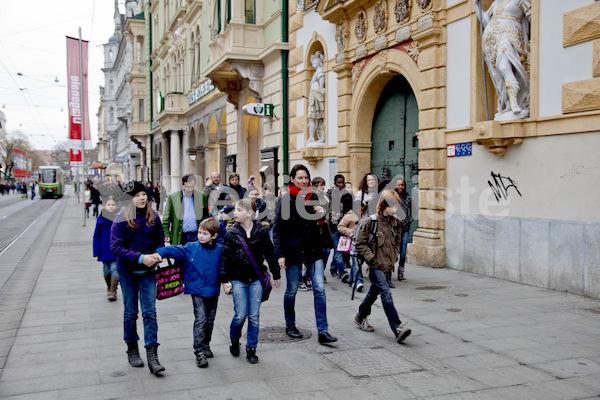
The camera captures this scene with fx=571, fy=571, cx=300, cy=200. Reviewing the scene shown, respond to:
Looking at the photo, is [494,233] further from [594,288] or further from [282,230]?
[282,230]

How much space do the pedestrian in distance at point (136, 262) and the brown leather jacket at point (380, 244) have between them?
2.21 meters

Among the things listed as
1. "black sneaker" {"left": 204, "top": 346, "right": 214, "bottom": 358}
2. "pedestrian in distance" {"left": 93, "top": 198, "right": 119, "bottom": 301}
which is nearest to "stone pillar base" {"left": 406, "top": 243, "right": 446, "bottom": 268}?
"pedestrian in distance" {"left": 93, "top": 198, "right": 119, "bottom": 301}

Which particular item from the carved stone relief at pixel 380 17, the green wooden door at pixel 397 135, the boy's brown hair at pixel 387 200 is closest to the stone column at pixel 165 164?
the green wooden door at pixel 397 135

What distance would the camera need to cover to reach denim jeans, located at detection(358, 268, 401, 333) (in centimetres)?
604

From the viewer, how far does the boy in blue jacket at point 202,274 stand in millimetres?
5262

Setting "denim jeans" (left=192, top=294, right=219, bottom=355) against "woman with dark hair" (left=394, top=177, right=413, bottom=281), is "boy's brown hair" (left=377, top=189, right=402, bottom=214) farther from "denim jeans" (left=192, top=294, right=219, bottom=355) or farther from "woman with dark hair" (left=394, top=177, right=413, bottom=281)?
"woman with dark hair" (left=394, top=177, right=413, bottom=281)

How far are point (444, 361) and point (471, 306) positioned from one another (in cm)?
251

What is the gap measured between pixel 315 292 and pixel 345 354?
76 centimetres

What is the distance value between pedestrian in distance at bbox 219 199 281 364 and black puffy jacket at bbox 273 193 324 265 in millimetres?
596

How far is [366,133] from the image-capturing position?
14539 millimetres

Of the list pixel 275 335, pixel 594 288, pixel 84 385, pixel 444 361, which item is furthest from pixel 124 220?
pixel 594 288

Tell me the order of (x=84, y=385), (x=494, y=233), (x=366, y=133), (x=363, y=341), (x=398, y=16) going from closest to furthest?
1. (x=84, y=385)
2. (x=363, y=341)
3. (x=494, y=233)
4. (x=398, y=16)
5. (x=366, y=133)

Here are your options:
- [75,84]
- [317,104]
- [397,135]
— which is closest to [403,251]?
[397,135]

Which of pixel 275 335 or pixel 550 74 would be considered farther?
pixel 550 74
